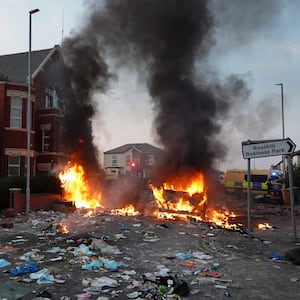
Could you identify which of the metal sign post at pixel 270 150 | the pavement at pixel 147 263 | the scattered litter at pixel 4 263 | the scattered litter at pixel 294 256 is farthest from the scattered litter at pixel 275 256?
the scattered litter at pixel 4 263

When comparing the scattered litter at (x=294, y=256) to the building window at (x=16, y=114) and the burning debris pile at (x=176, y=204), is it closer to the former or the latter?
the burning debris pile at (x=176, y=204)

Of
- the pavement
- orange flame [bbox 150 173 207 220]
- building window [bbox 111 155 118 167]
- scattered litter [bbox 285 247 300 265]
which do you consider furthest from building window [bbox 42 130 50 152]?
building window [bbox 111 155 118 167]

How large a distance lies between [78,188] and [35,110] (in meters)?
6.81

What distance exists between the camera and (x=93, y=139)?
2122 cm

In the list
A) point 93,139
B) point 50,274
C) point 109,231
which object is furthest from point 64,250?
point 93,139

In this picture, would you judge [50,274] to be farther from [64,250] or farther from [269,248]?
[269,248]

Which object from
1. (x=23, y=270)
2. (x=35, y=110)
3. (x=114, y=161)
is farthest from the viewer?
(x=114, y=161)

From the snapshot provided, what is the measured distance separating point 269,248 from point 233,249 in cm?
82

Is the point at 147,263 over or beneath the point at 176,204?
beneath

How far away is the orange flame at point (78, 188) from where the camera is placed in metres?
18.3

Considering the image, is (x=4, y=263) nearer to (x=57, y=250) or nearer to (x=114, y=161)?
(x=57, y=250)

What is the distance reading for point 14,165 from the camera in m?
20.2

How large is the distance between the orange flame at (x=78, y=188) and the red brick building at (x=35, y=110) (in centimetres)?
299

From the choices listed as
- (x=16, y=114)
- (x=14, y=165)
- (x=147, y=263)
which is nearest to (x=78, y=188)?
(x=14, y=165)
